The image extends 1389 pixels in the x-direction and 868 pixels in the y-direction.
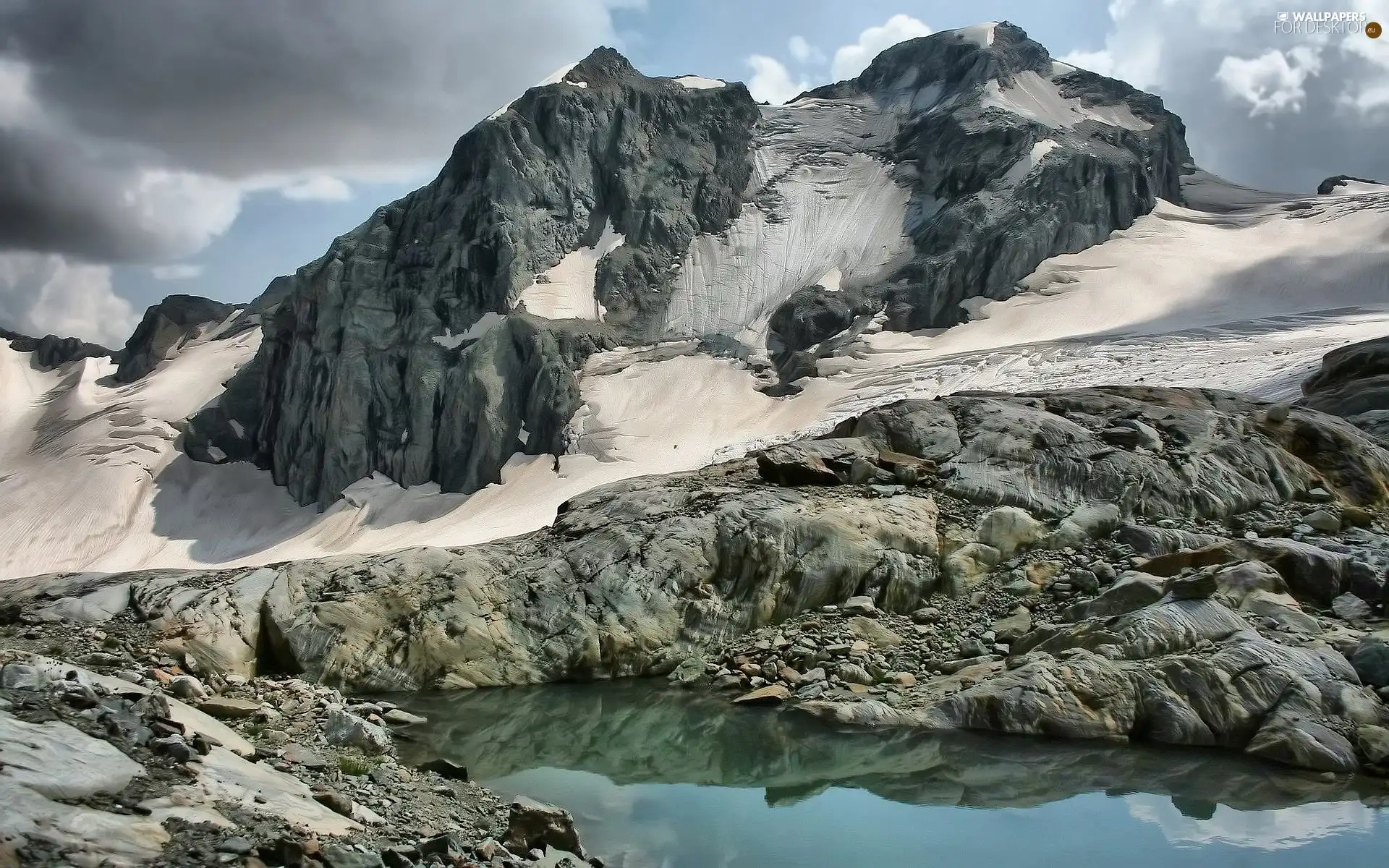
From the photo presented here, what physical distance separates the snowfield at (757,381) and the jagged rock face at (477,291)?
2.31m

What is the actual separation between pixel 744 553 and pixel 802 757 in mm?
5225

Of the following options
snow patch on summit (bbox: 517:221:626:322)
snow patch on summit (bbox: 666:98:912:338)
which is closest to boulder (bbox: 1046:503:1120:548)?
snow patch on summit (bbox: 517:221:626:322)

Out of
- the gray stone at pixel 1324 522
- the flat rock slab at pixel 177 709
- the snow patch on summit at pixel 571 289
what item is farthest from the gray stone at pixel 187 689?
the snow patch on summit at pixel 571 289

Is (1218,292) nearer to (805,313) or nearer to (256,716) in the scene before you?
(805,313)

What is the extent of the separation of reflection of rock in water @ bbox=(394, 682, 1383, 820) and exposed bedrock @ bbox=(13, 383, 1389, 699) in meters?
1.30

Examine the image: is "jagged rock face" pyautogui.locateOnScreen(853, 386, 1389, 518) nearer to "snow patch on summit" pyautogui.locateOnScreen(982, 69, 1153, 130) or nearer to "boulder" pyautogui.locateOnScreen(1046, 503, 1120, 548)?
"boulder" pyautogui.locateOnScreen(1046, 503, 1120, 548)

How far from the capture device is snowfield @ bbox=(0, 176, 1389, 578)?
53812mm

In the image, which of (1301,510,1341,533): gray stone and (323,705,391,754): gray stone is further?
(1301,510,1341,533): gray stone

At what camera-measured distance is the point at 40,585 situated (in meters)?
14.8

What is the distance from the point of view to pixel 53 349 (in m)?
114

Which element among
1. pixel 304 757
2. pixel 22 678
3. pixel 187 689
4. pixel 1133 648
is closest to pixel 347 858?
pixel 22 678

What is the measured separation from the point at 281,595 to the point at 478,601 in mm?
3049

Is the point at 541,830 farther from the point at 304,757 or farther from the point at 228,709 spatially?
the point at 228,709

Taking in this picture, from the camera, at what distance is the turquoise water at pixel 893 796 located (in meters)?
7.82
